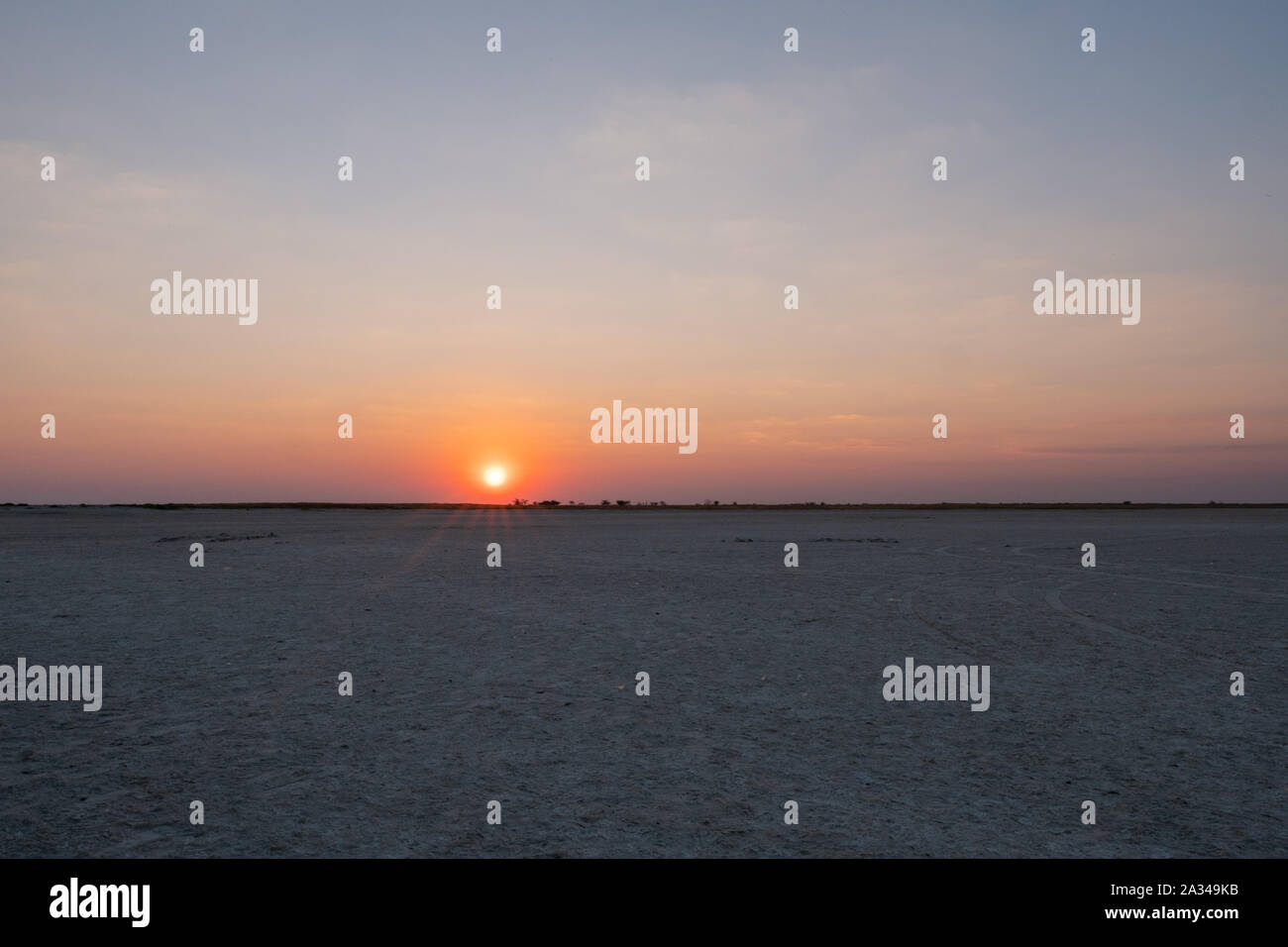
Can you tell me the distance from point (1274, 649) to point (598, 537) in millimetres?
30973

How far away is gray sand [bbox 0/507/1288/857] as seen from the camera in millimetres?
5578

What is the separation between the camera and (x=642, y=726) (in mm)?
8203

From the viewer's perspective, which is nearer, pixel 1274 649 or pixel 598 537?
pixel 1274 649

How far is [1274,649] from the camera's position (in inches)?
471

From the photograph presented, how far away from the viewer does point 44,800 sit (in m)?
6.10

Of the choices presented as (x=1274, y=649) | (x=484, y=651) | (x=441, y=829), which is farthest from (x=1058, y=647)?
(x=441, y=829)

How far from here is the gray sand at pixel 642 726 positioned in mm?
5578

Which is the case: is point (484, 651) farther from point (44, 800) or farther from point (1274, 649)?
point (1274, 649)
